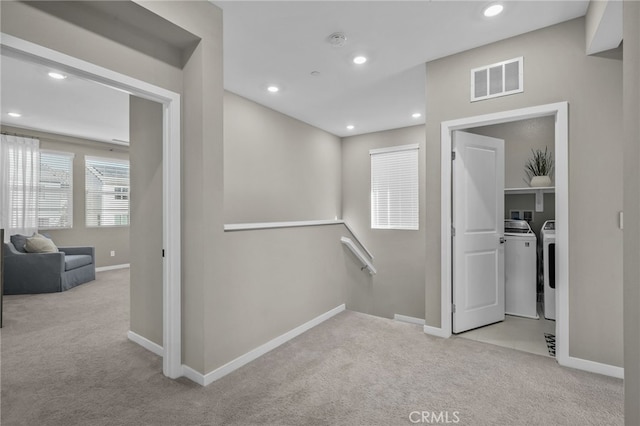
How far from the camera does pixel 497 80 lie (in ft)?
8.93

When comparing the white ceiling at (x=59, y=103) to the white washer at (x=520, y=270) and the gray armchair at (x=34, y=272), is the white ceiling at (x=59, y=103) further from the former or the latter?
the white washer at (x=520, y=270)

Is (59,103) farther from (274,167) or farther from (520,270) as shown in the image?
(520,270)

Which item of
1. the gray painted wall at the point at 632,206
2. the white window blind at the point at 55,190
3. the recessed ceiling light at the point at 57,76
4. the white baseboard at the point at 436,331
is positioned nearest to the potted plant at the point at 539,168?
the white baseboard at the point at 436,331

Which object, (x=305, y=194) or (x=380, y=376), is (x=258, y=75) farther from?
(x=380, y=376)

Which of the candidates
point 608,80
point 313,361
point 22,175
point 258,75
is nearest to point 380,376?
point 313,361

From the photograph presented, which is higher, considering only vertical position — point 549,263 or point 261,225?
point 261,225

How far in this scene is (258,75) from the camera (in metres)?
3.43

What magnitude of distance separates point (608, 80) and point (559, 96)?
298 millimetres

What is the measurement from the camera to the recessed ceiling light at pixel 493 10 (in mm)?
2253

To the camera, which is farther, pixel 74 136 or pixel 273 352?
pixel 74 136

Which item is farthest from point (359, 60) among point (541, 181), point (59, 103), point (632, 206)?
point (59, 103)

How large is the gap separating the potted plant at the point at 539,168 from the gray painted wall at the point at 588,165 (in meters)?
1.30

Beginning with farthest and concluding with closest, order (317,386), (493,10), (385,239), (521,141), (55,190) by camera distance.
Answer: (55,190) → (385,239) → (521,141) → (493,10) → (317,386)

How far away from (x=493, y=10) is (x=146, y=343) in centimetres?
397
